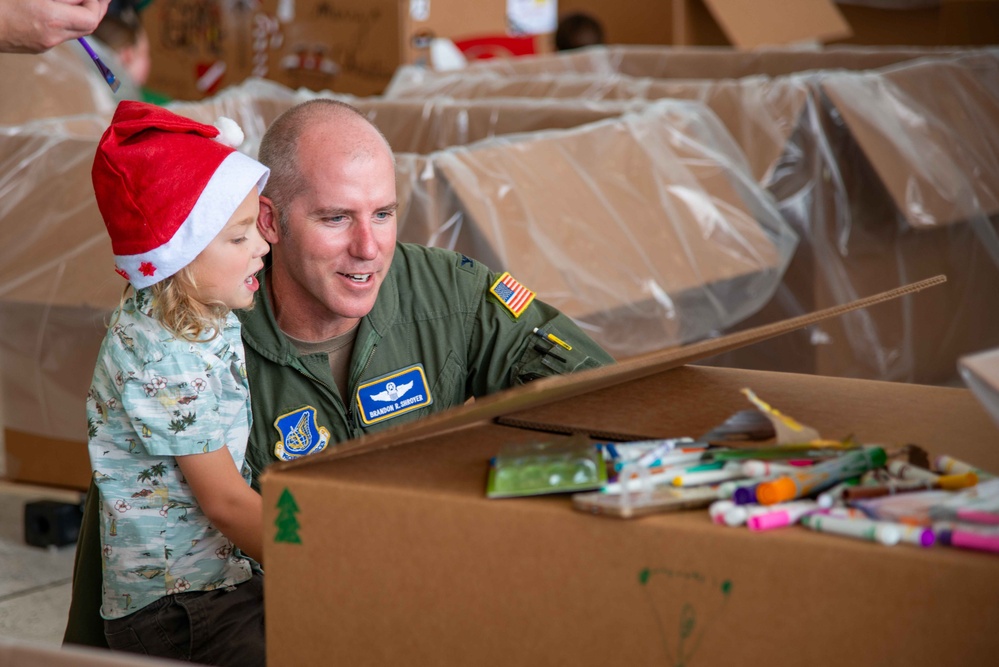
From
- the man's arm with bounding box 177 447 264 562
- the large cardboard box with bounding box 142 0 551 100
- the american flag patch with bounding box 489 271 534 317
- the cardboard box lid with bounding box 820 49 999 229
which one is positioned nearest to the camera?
the man's arm with bounding box 177 447 264 562

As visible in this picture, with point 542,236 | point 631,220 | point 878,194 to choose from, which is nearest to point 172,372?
point 542,236

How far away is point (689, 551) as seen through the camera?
66 centimetres

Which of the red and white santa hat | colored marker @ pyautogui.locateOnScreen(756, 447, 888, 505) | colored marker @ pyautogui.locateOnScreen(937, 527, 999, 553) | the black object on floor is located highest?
the red and white santa hat

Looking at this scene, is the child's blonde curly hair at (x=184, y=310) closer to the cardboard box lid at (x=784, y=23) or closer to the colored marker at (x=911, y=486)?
the colored marker at (x=911, y=486)

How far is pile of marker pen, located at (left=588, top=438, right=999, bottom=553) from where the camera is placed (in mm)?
644

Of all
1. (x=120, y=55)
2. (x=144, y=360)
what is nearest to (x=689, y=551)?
(x=144, y=360)

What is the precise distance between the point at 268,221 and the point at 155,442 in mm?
395

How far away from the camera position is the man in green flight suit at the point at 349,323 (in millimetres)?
1322

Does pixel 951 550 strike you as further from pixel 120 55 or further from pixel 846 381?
pixel 120 55

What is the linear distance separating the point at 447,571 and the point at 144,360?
1.77 ft

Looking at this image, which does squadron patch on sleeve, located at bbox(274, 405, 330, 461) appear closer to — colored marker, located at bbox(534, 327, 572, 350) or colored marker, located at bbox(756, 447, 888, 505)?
colored marker, located at bbox(534, 327, 572, 350)

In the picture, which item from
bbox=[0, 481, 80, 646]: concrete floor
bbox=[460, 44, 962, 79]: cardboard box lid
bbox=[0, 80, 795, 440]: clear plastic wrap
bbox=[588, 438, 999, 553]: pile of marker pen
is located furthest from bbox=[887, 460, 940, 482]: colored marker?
bbox=[460, 44, 962, 79]: cardboard box lid

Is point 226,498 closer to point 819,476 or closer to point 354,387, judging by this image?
point 354,387

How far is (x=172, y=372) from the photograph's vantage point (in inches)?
44.7
